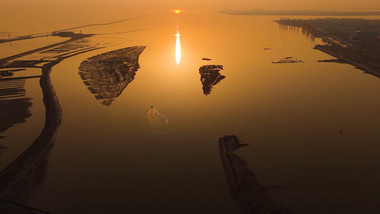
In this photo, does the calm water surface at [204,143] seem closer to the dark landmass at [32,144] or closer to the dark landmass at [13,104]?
the dark landmass at [32,144]

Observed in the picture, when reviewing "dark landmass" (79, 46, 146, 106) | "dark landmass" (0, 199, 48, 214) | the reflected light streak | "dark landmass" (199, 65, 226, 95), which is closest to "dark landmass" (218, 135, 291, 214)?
"dark landmass" (0, 199, 48, 214)

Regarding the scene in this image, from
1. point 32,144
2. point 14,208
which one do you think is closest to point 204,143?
point 14,208

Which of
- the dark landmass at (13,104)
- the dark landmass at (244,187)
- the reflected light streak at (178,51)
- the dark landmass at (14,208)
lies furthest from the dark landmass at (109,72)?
the dark landmass at (244,187)

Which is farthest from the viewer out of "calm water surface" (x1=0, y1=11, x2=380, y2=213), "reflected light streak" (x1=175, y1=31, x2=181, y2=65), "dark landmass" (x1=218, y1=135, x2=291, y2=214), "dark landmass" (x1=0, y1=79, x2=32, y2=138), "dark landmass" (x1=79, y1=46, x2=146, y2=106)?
"reflected light streak" (x1=175, y1=31, x2=181, y2=65)

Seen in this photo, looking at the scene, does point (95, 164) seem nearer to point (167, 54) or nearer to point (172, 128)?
A: point (172, 128)

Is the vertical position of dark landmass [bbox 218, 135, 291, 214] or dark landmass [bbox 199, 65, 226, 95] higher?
dark landmass [bbox 199, 65, 226, 95]

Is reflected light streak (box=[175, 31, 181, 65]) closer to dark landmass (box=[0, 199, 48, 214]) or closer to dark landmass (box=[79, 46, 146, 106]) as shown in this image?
dark landmass (box=[79, 46, 146, 106])

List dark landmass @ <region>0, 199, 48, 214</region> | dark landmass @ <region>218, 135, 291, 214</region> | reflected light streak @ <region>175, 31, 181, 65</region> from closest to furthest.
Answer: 1. dark landmass @ <region>0, 199, 48, 214</region>
2. dark landmass @ <region>218, 135, 291, 214</region>
3. reflected light streak @ <region>175, 31, 181, 65</region>
